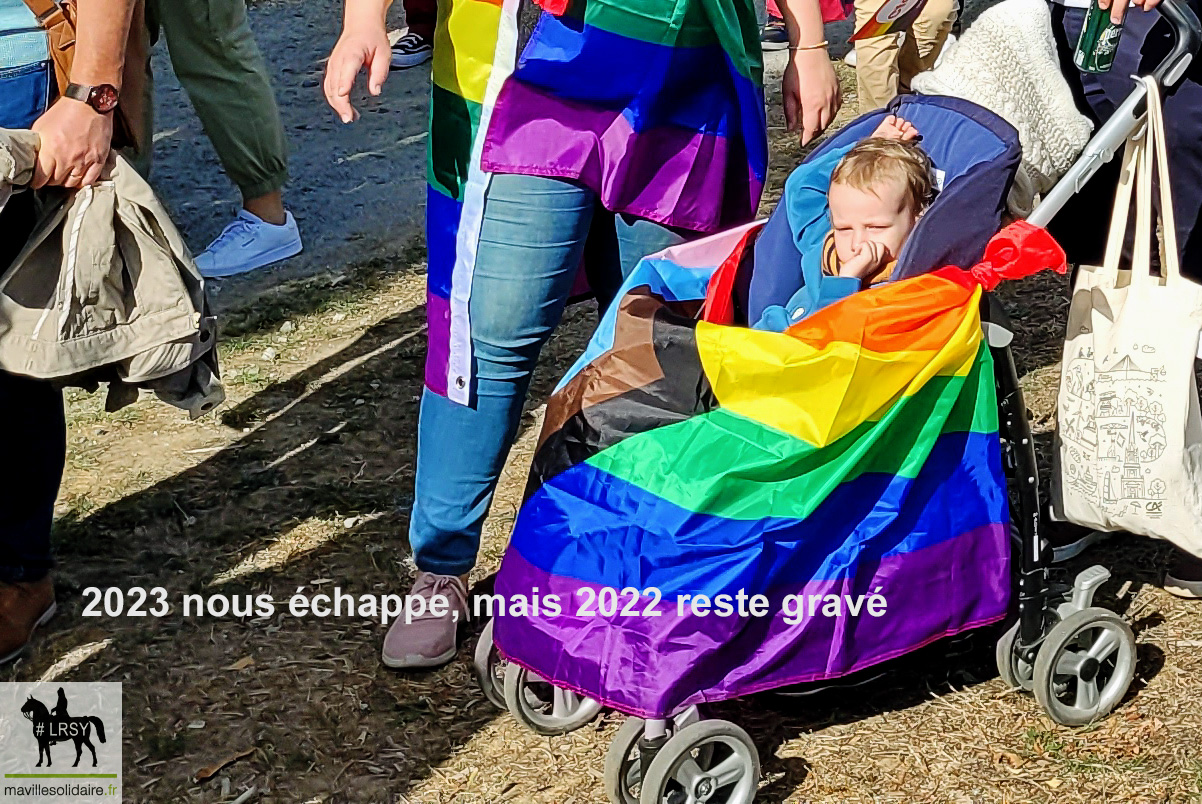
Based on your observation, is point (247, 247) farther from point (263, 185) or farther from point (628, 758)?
point (628, 758)

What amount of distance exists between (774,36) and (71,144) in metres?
5.03

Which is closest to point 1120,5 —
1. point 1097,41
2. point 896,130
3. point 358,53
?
point 1097,41

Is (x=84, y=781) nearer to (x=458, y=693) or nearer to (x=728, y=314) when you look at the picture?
(x=458, y=693)

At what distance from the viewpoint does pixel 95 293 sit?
2615 millimetres

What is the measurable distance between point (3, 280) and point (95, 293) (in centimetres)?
→ 17

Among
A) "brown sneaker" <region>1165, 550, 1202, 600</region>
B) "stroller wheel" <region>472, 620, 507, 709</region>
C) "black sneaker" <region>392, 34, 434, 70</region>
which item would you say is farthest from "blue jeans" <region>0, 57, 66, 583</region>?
"black sneaker" <region>392, 34, 434, 70</region>

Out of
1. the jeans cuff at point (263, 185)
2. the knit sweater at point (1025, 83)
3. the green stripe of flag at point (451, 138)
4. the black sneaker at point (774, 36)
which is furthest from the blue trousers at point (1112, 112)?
the black sneaker at point (774, 36)

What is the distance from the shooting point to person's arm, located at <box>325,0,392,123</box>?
2510mm

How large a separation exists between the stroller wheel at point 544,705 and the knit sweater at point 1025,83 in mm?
1363

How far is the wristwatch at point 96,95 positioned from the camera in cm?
258

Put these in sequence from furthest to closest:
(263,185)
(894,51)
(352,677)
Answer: (894,51), (263,185), (352,677)

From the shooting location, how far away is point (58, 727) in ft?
9.66

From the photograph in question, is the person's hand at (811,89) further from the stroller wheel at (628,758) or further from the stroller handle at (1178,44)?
the stroller wheel at (628,758)

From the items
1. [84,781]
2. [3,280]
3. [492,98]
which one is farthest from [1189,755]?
[3,280]
